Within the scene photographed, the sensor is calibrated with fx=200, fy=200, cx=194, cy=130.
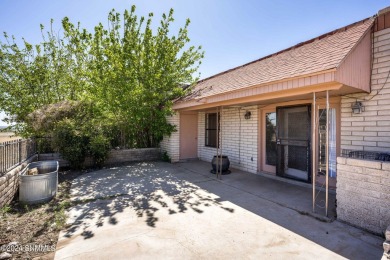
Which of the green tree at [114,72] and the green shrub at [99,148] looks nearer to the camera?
the green shrub at [99,148]

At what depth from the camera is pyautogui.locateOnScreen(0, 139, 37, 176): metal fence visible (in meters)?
4.37

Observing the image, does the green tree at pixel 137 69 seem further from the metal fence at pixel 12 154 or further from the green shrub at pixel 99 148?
the metal fence at pixel 12 154

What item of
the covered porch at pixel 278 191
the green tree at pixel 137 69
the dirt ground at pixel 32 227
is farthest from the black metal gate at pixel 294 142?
the dirt ground at pixel 32 227

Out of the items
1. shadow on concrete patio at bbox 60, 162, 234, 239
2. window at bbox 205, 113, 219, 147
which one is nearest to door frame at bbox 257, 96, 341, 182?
shadow on concrete patio at bbox 60, 162, 234, 239

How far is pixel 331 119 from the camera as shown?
17.3 feet

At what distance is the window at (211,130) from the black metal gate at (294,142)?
353 cm

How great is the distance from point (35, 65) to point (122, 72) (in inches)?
209

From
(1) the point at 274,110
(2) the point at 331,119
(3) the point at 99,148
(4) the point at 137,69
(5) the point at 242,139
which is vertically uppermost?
(4) the point at 137,69

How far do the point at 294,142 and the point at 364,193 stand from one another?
283 centimetres

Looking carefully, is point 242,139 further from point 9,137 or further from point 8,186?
point 9,137

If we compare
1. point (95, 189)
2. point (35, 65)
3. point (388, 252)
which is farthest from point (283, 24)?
point (35, 65)

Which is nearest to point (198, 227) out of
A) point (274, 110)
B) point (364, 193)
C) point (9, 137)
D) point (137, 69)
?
point (364, 193)

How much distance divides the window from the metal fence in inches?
278

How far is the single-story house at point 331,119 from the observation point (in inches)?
138
